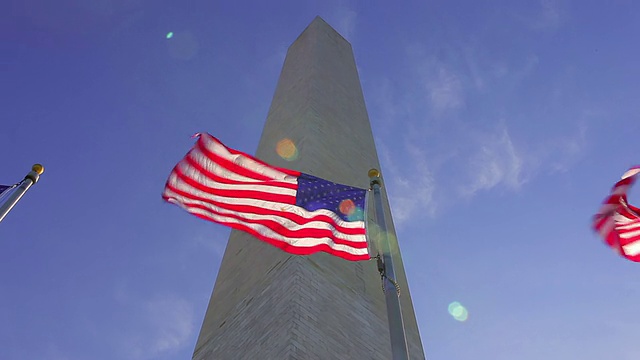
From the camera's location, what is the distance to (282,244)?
9.77m

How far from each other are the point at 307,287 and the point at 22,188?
597 cm

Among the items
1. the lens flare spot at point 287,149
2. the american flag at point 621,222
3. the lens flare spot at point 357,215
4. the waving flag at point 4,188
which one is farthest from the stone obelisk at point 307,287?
the waving flag at point 4,188

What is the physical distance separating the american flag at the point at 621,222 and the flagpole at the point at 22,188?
10.8 m

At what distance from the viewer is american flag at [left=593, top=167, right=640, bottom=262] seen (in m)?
11.4

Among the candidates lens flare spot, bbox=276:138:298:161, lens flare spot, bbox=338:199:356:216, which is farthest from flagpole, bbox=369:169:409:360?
lens flare spot, bbox=276:138:298:161

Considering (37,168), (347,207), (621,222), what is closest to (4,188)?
(37,168)

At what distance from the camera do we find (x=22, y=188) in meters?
12.3

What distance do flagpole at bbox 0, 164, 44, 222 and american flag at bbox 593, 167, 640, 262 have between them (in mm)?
10766

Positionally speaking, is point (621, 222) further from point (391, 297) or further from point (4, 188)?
point (4, 188)

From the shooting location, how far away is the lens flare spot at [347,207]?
9.54 meters

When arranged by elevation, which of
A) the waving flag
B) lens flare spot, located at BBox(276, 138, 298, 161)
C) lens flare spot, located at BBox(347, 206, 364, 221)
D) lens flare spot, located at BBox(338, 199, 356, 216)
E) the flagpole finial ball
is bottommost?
lens flare spot, located at BBox(347, 206, 364, 221)

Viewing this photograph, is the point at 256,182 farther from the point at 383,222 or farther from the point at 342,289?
the point at 342,289

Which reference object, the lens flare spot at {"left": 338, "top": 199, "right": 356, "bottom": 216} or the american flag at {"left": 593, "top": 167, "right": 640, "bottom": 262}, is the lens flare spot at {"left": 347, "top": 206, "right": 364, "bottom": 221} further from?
the american flag at {"left": 593, "top": 167, "right": 640, "bottom": 262}

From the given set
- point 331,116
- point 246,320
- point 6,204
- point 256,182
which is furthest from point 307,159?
point 6,204
